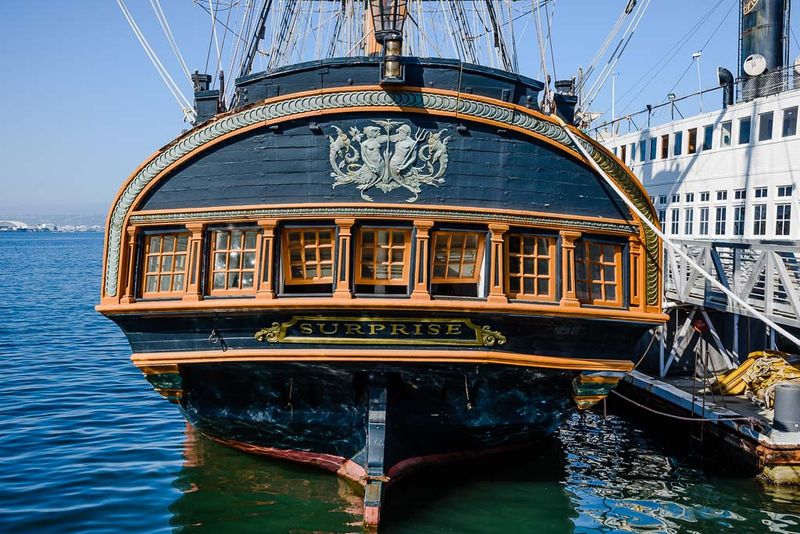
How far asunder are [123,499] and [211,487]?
4.19 ft

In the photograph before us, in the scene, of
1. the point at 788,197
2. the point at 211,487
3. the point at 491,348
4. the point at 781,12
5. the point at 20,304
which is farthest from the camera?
the point at 20,304

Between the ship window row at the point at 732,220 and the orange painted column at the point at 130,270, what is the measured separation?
14.4 meters

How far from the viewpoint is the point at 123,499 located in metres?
11.8

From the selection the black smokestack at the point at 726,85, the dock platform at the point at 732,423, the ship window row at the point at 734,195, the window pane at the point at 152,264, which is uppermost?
the black smokestack at the point at 726,85

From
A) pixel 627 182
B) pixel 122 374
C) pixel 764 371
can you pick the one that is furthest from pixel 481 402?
pixel 122 374

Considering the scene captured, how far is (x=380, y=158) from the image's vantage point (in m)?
10.4

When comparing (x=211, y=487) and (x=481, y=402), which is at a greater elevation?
(x=481, y=402)

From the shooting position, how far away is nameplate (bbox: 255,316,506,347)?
33.8 ft

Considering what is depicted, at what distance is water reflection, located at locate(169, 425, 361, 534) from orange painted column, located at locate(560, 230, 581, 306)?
4145 millimetres

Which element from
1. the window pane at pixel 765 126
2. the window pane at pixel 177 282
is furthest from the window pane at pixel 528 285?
the window pane at pixel 765 126

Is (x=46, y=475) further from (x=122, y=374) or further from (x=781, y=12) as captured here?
(x=781, y=12)

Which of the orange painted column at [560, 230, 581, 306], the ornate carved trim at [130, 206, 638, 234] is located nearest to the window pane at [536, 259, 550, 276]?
the orange painted column at [560, 230, 581, 306]

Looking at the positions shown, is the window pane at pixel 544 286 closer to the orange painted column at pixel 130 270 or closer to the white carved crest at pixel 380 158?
the white carved crest at pixel 380 158

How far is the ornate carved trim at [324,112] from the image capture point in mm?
10273
